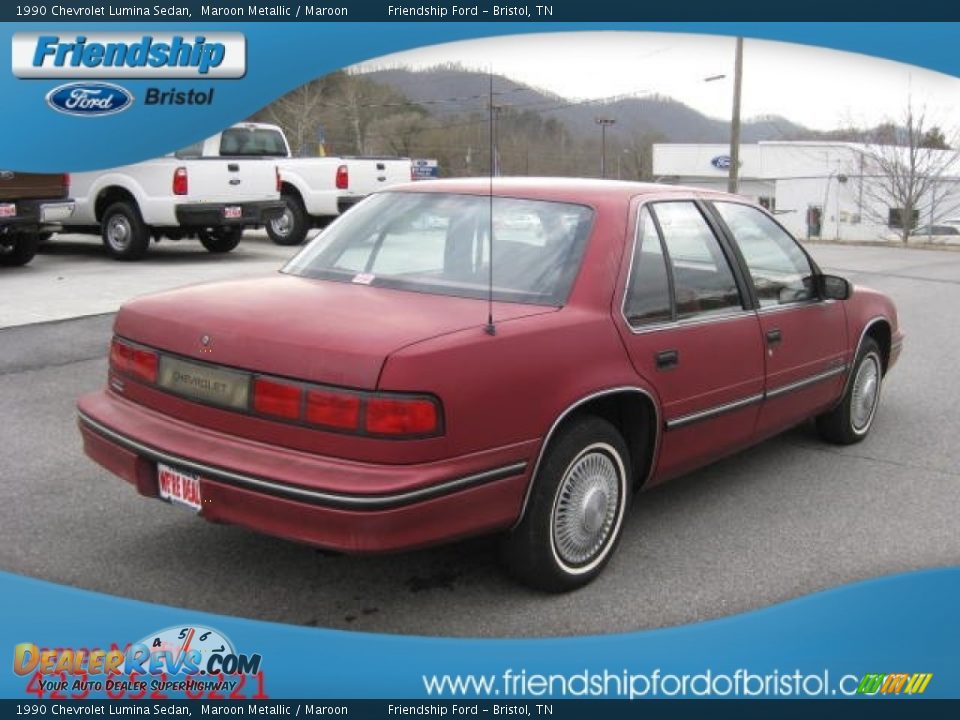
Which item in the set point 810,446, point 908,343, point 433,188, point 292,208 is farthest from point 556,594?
point 292,208

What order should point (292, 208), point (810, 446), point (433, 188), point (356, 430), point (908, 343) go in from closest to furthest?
point (356, 430) → point (433, 188) → point (810, 446) → point (908, 343) → point (292, 208)

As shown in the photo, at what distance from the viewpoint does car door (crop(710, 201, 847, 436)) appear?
4.70 meters

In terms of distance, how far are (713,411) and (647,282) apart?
26.6 inches

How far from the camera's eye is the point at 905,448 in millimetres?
5770

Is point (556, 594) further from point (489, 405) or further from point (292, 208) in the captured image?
point (292, 208)

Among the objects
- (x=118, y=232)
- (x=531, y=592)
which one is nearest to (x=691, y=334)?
(x=531, y=592)

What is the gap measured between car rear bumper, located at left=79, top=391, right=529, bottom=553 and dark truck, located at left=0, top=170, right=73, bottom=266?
30.8 feet

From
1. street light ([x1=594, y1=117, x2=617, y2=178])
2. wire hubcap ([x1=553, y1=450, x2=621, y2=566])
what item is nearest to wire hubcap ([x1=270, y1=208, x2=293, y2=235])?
street light ([x1=594, y1=117, x2=617, y2=178])

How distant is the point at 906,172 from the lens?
38.5 m

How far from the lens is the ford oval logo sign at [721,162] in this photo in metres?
53.2

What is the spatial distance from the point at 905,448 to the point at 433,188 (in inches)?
129

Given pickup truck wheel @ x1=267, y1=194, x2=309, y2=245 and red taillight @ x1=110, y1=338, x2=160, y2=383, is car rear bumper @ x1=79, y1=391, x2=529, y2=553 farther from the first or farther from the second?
pickup truck wheel @ x1=267, y1=194, x2=309, y2=245

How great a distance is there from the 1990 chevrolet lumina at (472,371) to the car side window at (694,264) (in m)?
0.01

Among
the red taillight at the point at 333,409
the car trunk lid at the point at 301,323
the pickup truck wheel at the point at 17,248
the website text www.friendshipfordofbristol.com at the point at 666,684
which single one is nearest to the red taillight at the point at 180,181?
the pickup truck wheel at the point at 17,248
